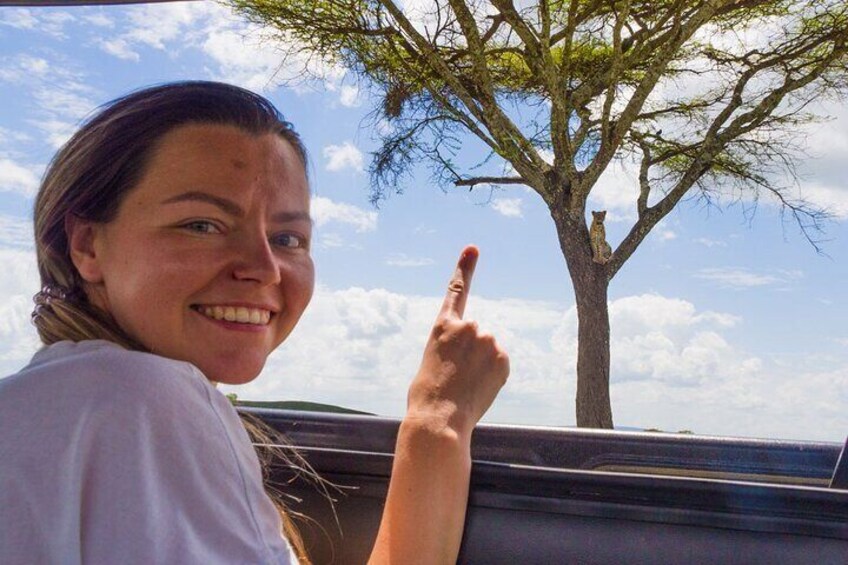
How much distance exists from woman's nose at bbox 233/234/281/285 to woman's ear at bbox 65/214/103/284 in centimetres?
17

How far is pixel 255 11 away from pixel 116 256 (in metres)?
9.36

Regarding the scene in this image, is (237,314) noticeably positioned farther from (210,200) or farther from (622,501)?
(622,501)

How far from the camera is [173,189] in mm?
1132

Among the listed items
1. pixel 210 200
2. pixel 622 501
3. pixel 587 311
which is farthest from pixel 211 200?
pixel 587 311

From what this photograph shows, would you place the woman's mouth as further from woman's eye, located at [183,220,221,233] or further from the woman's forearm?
the woman's forearm

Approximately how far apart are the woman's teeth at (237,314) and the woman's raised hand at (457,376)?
236 millimetres

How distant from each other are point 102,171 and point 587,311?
8154mm

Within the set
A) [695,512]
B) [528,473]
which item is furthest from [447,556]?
[695,512]

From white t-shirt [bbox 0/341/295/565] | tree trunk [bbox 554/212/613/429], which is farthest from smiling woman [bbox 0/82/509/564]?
tree trunk [bbox 554/212/613/429]

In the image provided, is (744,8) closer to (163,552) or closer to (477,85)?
(477,85)

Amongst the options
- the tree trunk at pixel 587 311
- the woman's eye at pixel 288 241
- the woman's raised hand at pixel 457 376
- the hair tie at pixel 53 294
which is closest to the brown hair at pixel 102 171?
the hair tie at pixel 53 294

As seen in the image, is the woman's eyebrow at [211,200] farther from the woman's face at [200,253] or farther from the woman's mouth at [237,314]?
the woman's mouth at [237,314]

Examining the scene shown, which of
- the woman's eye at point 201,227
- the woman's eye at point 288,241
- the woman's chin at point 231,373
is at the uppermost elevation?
the woman's eye at point 288,241

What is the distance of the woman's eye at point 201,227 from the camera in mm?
1125
